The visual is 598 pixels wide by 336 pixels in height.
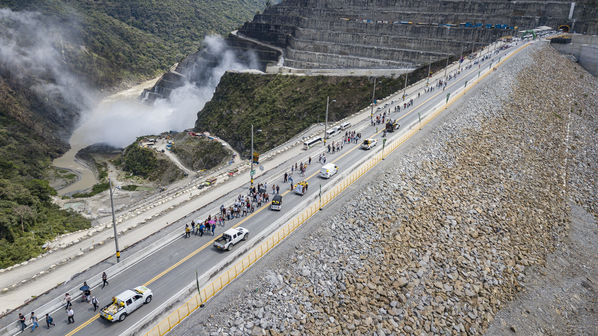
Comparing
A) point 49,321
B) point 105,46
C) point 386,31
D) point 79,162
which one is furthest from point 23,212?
point 105,46

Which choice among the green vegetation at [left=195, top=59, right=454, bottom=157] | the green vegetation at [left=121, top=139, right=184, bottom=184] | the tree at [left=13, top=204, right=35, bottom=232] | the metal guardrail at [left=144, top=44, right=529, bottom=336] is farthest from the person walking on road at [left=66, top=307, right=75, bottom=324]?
the green vegetation at [left=121, top=139, right=184, bottom=184]

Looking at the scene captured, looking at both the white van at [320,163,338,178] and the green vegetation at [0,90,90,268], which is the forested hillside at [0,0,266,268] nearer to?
the green vegetation at [0,90,90,268]

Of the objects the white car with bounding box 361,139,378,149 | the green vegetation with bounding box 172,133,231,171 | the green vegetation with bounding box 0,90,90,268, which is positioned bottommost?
A: the green vegetation with bounding box 172,133,231,171

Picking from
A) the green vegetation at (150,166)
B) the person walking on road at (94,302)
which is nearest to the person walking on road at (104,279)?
the person walking on road at (94,302)

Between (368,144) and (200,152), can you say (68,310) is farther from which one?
(200,152)

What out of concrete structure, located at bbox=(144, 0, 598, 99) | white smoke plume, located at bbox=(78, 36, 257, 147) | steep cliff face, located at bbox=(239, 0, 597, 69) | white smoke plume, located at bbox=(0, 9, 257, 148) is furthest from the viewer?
white smoke plume, located at bbox=(0, 9, 257, 148)

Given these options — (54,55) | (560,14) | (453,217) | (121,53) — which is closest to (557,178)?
(453,217)

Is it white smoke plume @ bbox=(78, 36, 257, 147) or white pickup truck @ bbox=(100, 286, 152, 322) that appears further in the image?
white smoke plume @ bbox=(78, 36, 257, 147)
